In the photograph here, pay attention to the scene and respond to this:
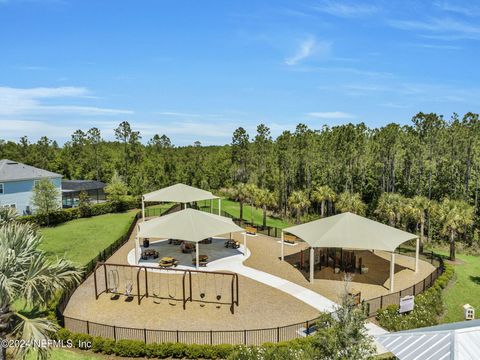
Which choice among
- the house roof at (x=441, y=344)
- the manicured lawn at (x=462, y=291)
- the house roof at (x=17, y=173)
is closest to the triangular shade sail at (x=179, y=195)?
the house roof at (x=17, y=173)

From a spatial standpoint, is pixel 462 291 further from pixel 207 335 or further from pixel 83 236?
pixel 83 236

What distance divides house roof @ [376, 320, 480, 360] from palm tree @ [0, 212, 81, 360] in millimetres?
8939

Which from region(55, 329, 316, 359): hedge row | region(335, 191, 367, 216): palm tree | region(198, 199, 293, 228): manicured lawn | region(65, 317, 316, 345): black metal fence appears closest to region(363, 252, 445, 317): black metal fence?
region(65, 317, 316, 345): black metal fence

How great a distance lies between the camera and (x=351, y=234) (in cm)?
2164

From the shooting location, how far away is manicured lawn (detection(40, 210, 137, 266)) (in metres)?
28.9

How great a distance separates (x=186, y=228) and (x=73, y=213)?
25329mm

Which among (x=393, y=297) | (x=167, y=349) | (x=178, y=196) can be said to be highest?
(x=178, y=196)

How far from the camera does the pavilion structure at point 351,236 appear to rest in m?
20.7

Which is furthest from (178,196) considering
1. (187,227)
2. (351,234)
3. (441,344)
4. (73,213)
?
(441,344)

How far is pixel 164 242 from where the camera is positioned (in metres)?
30.3

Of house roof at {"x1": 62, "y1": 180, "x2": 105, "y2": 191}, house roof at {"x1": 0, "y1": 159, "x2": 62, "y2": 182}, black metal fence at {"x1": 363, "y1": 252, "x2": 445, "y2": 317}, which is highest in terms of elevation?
house roof at {"x1": 0, "y1": 159, "x2": 62, "y2": 182}

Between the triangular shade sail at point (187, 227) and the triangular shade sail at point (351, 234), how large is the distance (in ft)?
16.6

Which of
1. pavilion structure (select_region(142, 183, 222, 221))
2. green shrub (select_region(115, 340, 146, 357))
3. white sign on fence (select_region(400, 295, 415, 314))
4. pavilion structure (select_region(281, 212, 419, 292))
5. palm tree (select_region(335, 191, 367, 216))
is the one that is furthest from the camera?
palm tree (select_region(335, 191, 367, 216))

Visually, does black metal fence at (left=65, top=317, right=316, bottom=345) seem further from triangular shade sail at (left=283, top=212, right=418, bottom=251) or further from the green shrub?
triangular shade sail at (left=283, top=212, right=418, bottom=251)
